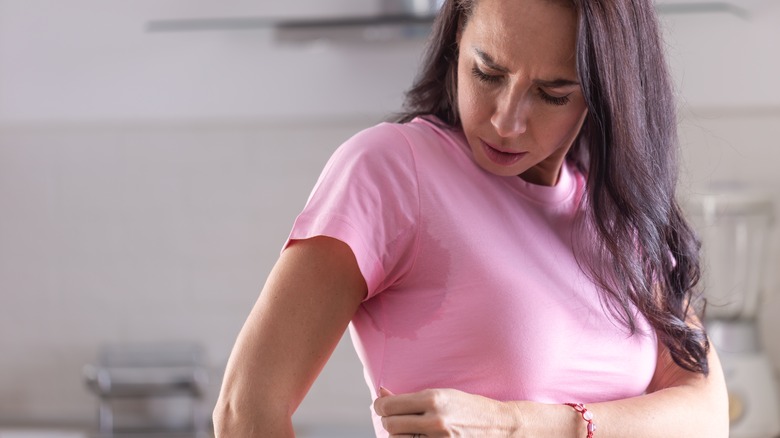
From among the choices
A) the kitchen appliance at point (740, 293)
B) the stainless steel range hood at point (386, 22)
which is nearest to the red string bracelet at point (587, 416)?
the kitchen appliance at point (740, 293)

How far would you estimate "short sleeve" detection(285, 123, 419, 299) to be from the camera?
0.83 m

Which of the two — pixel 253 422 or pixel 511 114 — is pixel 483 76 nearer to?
pixel 511 114

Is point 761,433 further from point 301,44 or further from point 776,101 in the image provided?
point 301,44

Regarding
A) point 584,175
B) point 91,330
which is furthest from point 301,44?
point 584,175

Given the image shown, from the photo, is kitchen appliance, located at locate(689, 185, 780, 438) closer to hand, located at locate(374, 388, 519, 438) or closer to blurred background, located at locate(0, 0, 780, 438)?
blurred background, located at locate(0, 0, 780, 438)

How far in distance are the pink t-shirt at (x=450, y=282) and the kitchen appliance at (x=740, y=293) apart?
1.35 m

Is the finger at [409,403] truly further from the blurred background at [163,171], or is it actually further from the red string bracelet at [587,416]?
the blurred background at [163,171]

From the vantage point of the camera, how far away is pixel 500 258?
2.88 feet

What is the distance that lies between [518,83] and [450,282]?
18cm

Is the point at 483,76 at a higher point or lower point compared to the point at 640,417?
higher

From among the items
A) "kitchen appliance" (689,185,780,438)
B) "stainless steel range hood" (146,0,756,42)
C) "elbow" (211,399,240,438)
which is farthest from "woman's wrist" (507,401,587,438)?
"stainless steel range hood" (146,0,756,42)

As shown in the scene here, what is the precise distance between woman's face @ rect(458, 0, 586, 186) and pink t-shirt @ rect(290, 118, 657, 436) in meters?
0.04

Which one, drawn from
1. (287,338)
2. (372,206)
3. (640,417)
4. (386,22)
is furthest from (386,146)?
(386,22)

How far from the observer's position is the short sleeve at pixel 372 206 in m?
0.83
